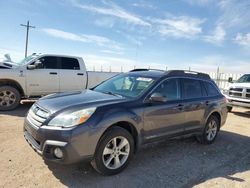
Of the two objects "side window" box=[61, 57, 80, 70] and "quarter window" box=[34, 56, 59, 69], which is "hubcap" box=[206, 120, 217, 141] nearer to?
"side window" box=[61, 57, 80, 70]

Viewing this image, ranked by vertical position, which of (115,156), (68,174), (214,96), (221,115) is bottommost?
(68,174)

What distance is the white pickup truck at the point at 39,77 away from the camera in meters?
9.25

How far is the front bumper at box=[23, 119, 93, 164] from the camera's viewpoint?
12.6ft

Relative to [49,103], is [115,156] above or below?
below

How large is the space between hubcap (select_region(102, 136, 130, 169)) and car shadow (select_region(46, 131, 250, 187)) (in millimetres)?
189

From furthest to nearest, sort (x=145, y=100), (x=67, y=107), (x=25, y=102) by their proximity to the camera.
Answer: (x=25, y=102), (x=145, y=100), (x=67, y=107)

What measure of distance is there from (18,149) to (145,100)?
2614mm

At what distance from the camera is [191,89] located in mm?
6133

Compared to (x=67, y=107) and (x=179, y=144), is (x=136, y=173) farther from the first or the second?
(x=179, y=144)

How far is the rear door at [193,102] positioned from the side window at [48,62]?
19.0 feet

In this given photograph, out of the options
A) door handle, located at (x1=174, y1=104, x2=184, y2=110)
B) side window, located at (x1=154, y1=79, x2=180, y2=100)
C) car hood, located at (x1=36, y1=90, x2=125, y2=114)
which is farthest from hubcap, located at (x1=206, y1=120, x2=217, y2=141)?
car hood, located at (x1=36, y1=90, x2=125, y2=114)

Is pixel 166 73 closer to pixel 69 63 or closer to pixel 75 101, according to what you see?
pixel 75 101

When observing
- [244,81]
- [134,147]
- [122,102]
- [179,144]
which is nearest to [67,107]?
[122,102]

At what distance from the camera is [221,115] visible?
6.97 metres
